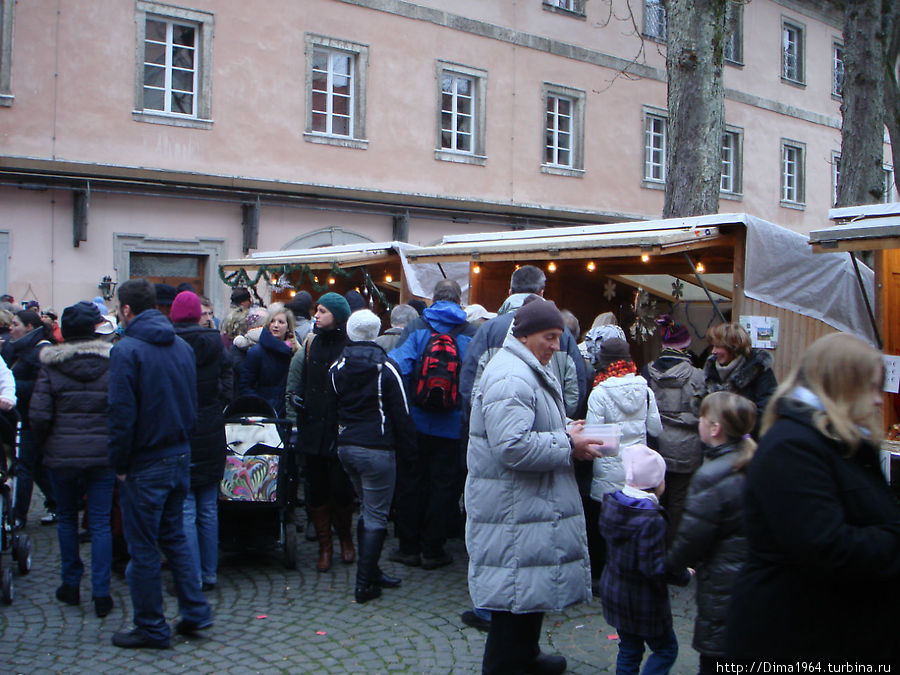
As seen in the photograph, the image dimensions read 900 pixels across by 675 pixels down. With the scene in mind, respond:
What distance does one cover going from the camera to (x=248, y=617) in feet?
16.1

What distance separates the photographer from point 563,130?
1830cm

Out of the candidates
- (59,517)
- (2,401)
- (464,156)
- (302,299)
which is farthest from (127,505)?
(464,156)

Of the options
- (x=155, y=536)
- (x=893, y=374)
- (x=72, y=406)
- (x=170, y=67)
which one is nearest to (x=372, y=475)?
(x=155, y=536)

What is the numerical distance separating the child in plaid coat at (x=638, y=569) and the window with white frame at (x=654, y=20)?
17.5 meters

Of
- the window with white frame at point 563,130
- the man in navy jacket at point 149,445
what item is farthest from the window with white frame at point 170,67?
the man in navy jacket at point 149,445

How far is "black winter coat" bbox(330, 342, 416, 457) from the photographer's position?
5090 mm

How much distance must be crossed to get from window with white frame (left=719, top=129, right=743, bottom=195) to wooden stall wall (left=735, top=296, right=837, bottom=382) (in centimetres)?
1481

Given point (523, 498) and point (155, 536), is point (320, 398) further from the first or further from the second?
point (523, 498)

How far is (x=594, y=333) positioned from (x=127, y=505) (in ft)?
10.3

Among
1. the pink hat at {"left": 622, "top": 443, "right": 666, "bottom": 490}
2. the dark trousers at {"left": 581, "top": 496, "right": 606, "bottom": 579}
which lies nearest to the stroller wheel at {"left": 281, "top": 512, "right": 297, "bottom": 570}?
the dark trousers at {"left": 581, "top": 496, "right": 606, "bottom": 579}

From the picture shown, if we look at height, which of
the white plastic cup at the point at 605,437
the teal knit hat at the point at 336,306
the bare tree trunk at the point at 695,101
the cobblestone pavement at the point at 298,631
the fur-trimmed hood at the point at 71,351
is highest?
the bare tree trunk at the point at 695,101

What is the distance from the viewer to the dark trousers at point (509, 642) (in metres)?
3.52

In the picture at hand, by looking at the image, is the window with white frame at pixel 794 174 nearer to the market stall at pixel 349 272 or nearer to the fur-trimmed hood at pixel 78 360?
the market stall at pixel 349 272

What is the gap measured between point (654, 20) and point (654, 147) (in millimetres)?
2821
